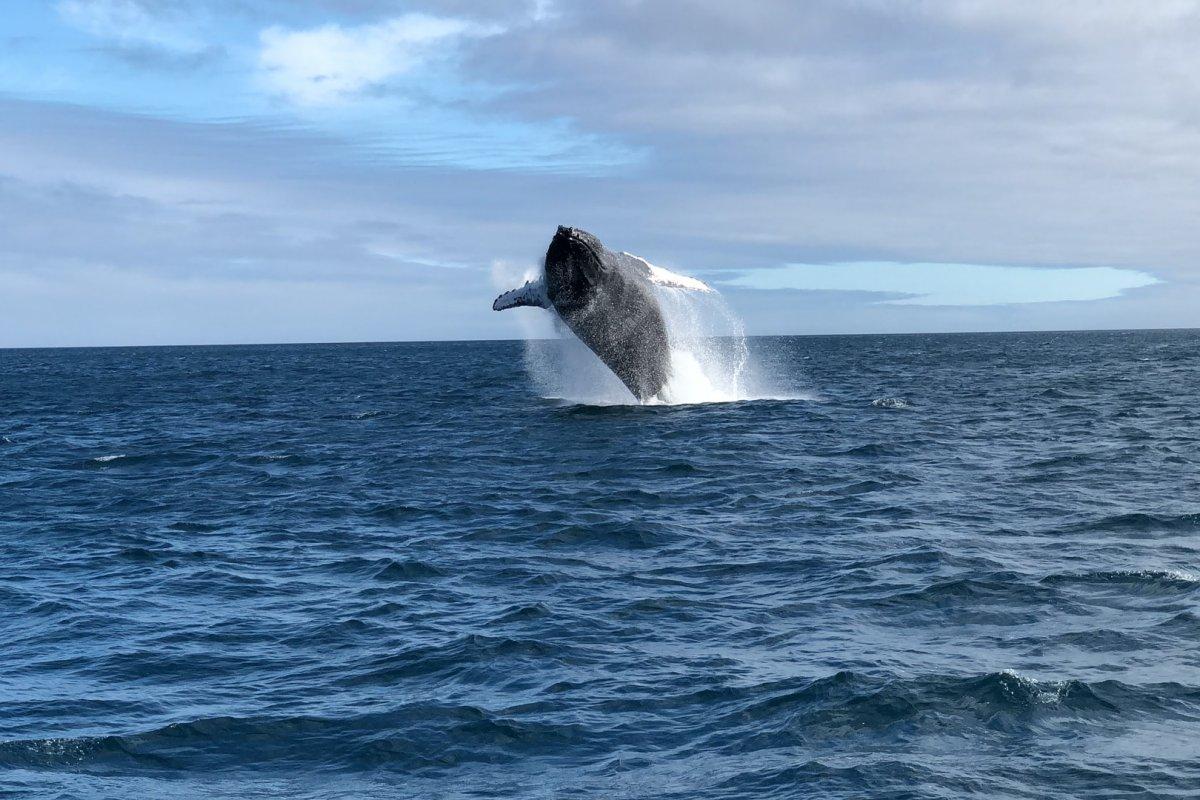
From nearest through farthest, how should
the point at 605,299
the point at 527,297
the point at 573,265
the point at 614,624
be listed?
the point at 614,624 → the point at 573,265 → the point at 605,299 → the point at 527,297

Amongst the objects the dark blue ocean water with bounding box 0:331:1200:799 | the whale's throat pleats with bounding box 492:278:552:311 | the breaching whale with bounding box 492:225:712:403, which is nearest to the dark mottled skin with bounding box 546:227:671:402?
the breaching whale with bounding box 492:225:712:403

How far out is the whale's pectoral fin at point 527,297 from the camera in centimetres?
2859

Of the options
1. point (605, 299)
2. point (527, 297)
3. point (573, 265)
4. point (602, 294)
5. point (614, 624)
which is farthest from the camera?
point (527, 297)

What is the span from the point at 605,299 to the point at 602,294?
0.27 m

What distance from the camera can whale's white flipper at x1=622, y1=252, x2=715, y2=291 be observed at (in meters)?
28.3

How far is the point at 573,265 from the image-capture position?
26922 millimetres

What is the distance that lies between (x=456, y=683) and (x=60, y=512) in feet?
44.7

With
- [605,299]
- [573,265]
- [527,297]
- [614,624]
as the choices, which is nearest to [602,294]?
[605,299]

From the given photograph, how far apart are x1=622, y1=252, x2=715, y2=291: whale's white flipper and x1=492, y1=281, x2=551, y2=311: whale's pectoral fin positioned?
2277 mm

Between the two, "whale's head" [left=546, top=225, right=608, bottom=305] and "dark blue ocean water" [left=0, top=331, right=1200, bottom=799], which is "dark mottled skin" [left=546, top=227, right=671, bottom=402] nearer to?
"whale's head" [left=546, top=225, right=608, bottom=305]

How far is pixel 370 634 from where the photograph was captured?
13234 millimetres

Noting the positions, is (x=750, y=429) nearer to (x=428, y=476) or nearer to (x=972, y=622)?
(x=428, y=476)

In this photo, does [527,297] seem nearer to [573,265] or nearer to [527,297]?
[527,297]

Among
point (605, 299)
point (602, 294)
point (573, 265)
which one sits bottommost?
point (605, 299)
